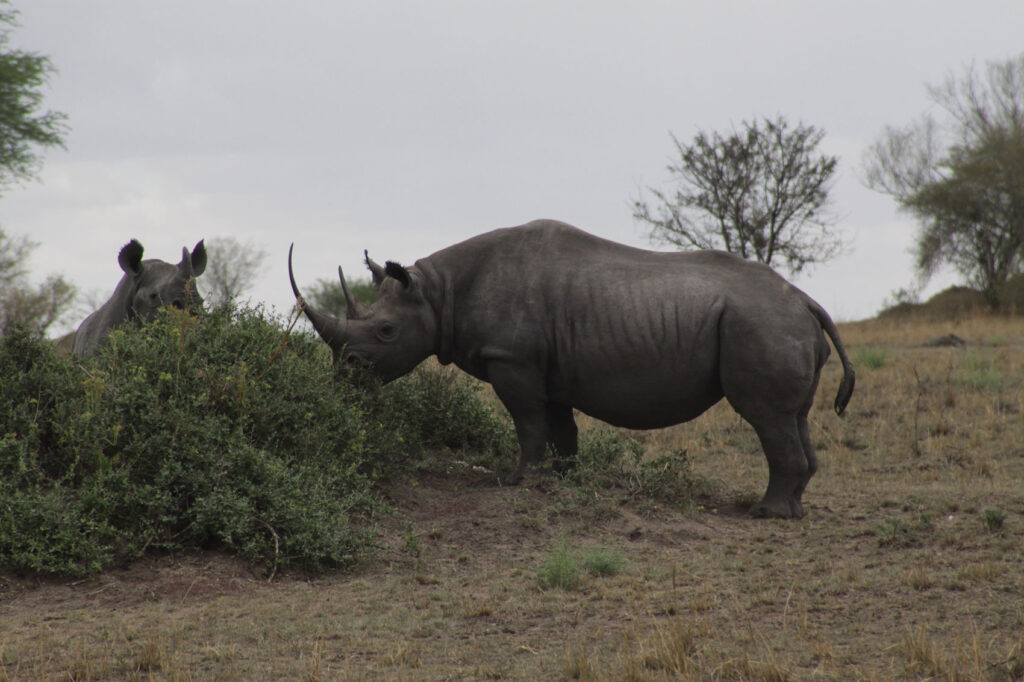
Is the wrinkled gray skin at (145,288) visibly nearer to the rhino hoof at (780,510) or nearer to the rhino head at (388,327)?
the rhino head at (388,327)

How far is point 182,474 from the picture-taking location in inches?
266

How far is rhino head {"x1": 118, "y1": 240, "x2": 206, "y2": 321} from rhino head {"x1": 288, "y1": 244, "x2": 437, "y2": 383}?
49.1 inches

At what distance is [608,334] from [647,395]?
0.53m

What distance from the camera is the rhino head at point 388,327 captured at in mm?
8188

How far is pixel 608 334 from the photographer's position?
316 inches

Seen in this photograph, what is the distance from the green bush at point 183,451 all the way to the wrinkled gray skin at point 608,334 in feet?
2.07

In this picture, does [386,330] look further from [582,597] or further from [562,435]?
[582,597]

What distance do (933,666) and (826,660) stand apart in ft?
1.43

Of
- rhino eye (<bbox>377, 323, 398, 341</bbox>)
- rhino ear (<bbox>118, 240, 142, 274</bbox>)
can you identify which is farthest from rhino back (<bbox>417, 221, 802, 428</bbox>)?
rhino ear (<bbox>118, 240, 142, 274</bbox>)

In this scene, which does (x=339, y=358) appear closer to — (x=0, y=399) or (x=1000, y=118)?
(x=0, y=399)

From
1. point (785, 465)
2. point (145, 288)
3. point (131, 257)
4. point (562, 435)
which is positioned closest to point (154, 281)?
point (145, 288)

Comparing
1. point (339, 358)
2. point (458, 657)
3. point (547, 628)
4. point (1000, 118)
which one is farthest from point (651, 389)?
point (1000, 118)

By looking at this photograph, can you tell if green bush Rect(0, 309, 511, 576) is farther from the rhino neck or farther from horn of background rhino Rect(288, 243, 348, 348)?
the rhino neck

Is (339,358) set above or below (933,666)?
above
